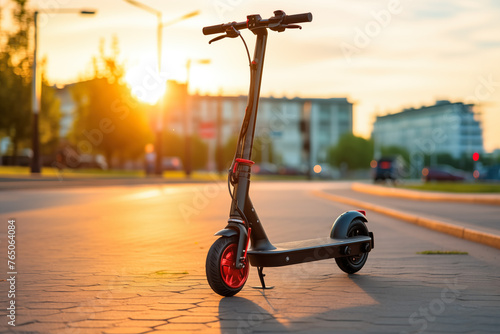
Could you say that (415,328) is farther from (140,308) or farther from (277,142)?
(277,142)

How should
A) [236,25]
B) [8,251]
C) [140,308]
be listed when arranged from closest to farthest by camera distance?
[140,308] < [236,25] < [8,251]

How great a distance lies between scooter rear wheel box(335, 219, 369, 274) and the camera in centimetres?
709

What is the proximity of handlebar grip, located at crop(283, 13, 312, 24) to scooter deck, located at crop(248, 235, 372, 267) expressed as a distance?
200 centimetres

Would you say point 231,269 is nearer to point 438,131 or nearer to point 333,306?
point 333,306

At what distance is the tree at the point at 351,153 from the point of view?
103m

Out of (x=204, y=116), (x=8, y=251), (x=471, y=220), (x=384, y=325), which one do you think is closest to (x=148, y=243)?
(x=8, y=251)

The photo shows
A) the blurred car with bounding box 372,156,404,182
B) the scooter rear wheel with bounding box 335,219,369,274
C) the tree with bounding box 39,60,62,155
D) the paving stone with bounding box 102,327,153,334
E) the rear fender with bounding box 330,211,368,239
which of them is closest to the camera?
the paving stone with bounding box 102,327,153,334

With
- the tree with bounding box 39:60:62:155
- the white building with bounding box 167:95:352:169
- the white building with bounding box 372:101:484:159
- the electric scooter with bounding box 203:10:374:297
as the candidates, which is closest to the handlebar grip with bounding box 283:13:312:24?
the electric scooter with bounding box 203:10:374:297

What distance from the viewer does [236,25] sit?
613cm

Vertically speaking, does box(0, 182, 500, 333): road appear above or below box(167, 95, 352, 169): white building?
below

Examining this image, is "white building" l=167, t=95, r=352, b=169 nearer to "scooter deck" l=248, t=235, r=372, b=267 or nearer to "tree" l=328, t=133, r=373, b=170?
"tree" l=328, t=133, r=373, b=170

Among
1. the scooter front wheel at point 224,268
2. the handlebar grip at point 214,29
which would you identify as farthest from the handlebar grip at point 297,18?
the scooter front wheel at point 224,268

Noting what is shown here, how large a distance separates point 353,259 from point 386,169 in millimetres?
43671

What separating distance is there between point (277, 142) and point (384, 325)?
420 feet
